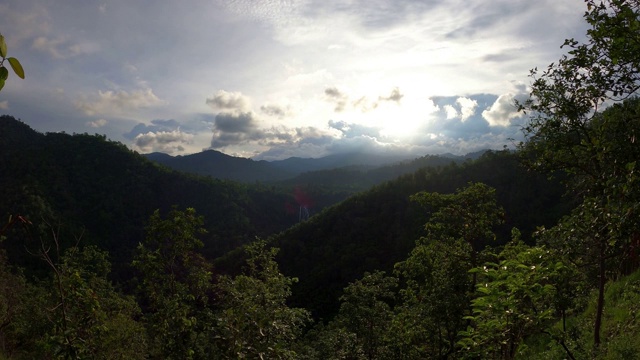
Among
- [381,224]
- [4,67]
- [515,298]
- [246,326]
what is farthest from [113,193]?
[4,67]

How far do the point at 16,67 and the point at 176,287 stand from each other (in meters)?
6.51

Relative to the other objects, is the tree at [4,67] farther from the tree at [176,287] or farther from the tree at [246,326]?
the tree at [176,287]

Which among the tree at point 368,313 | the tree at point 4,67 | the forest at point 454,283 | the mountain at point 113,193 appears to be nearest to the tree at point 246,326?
the forest at point 454,283

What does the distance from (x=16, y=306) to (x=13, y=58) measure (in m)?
29.8

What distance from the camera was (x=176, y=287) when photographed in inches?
292

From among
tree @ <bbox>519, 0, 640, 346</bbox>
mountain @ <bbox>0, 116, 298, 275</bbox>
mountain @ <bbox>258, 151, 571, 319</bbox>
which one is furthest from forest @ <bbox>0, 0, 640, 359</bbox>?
mountain @ <bbox>0, 116, 298, 275</bbox>

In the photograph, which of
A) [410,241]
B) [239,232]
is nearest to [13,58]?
[410,241]

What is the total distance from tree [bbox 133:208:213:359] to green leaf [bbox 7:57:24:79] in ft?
18.8

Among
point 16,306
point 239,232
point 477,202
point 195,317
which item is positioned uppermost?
point 477,202

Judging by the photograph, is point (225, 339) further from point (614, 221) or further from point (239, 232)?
point (239, 232)

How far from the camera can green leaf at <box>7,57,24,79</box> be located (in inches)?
62.1

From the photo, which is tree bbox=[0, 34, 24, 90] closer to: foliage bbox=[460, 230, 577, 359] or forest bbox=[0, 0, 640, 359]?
forest bbox=[0, 0, 640, 359]

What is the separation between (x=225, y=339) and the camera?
5.67m

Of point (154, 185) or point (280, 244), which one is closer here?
point (280, 244)
